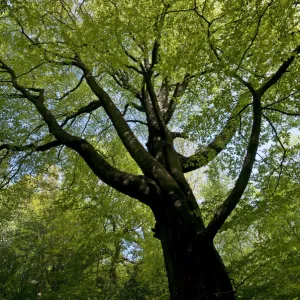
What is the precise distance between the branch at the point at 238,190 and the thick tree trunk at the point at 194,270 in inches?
8.3

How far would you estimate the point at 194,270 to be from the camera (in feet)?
11.8

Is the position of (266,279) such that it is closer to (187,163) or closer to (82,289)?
(187,163)

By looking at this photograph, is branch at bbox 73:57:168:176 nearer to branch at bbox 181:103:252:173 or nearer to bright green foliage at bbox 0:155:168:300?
branch at bbox 181:103:252:173

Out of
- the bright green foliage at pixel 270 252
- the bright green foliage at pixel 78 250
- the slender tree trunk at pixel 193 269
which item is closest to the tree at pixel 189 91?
the slender tree trunk at pixel 193 269

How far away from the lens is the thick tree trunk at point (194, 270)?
11.4ft

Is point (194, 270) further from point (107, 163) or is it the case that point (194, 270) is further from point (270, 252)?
point (270, 252)

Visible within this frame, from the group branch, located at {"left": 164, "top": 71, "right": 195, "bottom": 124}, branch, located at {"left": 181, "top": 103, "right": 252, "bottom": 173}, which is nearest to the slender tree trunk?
branch, located at {"left": 181, "top": 103, "right": 252, "bottom": 173}

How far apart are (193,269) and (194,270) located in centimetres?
2

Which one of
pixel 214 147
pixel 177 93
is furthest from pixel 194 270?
pixel 177 93

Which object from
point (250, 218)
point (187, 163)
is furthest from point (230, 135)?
point (250, 218)

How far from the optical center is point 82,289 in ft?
24.1

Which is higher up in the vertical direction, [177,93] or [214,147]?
[177,93]

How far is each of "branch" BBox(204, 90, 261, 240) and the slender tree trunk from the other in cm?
20

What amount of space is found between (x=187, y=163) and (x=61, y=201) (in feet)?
13.6
